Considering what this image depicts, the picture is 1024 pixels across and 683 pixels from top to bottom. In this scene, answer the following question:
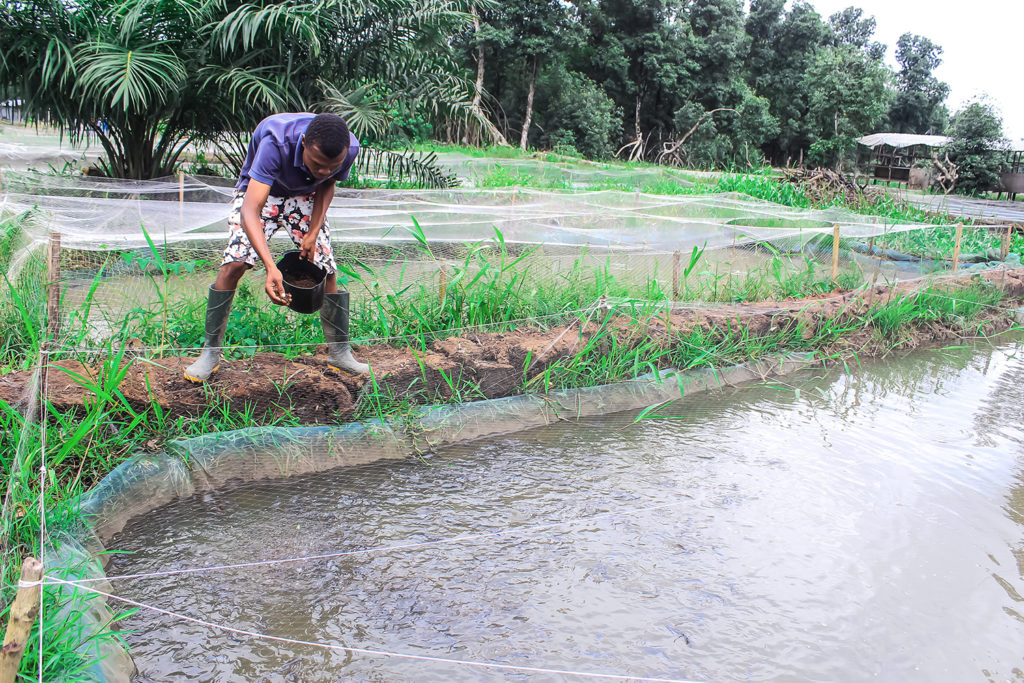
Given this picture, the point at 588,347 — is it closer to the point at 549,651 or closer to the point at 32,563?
the point at 549,651

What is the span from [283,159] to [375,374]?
37.6 inches

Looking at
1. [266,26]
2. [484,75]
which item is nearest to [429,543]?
[266,26]

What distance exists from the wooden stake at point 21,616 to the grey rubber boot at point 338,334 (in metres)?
1.86

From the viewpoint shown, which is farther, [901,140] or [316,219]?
[901,140]

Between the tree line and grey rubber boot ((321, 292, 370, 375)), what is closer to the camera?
grey rubber boot ((321, 292, 370, 375))

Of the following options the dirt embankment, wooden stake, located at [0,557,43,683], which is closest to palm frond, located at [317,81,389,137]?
the dirt embankment

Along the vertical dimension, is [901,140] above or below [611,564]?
above

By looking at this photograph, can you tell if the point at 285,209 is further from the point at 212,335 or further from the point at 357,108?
the point at 357,108

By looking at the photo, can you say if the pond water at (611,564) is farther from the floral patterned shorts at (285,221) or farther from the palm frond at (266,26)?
the palm frond at (266,26)

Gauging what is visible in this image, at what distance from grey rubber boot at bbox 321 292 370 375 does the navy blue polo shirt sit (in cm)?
48

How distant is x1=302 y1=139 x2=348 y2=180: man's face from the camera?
8.33 feet

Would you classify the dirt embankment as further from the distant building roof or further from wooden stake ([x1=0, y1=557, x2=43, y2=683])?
the distant building roof

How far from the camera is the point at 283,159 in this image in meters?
2.66

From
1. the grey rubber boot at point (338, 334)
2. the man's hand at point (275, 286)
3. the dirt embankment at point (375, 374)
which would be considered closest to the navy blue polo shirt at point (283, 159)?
the man's hand at point (275, 286)
